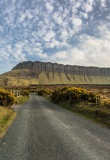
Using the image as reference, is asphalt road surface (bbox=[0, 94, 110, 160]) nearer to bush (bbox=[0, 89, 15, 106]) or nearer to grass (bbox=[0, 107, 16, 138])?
grass (bbox=[0, 107, 16, 138])

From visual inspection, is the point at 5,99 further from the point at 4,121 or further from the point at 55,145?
the point at 55,145

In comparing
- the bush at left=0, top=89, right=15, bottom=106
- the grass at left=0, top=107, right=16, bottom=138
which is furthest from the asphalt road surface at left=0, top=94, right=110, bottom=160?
the bush at left=0, top=89, right=15, bottom=106

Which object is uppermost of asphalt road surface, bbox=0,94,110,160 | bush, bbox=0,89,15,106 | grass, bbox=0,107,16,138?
bush, bbox=0,89,15,106

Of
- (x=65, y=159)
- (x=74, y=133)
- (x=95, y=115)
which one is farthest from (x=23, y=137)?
(x=95, y=115)

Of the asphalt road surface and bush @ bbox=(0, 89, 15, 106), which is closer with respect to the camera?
the asphalt road surface

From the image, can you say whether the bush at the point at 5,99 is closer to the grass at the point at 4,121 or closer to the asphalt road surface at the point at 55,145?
the grass at the point at 4,121

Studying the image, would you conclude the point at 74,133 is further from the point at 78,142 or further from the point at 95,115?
the point at 95,115

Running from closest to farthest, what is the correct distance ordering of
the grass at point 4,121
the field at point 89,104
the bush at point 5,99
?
the grass at point 4,121, the field at point 89,104, the bush at point 5,99

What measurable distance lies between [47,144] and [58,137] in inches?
68.0

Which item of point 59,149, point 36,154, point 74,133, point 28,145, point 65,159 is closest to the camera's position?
point 65,159

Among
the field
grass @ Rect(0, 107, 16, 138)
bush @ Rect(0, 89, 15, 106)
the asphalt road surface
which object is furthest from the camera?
bush @ Rect(0, 89, 15, 106)

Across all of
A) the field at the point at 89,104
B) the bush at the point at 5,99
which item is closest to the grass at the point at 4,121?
the field at the point at 89,104

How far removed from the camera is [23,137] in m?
12.5

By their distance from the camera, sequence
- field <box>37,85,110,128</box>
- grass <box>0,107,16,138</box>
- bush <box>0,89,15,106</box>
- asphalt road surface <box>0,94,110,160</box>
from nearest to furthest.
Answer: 1. asphalt road surface <box>0,94,110,160</box>
2. grass <box>0,107,16,138</box>
3. field <box>37,85,110,128</box>
4. bush <box>0,89,15,106</box>
